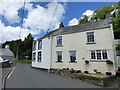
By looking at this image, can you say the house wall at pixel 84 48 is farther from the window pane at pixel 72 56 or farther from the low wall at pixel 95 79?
the low wall at pixel 95 79

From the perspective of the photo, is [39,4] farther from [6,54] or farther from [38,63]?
[6,54]

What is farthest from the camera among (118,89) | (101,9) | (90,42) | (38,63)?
(101,9)

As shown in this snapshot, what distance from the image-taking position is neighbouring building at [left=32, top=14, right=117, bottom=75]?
11.7 meters

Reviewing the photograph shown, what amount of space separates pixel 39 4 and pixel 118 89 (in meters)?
10.5

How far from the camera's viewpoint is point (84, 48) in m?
13.2

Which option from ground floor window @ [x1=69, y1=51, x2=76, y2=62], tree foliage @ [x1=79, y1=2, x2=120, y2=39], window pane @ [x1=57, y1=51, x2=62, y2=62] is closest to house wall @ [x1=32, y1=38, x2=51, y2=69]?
window pane @ [x1=57, y1=51, x2=62, y2=62]

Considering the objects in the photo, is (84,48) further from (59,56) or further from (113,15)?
(113,15)

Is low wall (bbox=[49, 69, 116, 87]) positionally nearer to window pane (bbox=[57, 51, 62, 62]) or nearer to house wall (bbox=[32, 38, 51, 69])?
window pane (bbox=[57, 51, 62, 62])

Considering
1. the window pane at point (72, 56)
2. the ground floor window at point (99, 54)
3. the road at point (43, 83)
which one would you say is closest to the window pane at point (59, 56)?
the window pane at point (72, 56)

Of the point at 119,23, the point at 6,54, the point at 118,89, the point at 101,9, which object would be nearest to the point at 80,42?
the point at 118,89

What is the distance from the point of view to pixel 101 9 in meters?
25.5

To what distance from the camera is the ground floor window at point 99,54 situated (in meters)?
11.8

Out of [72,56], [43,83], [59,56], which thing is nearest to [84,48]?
[72,56]

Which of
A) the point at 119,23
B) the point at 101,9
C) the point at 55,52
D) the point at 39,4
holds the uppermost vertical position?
the point at 101,9
